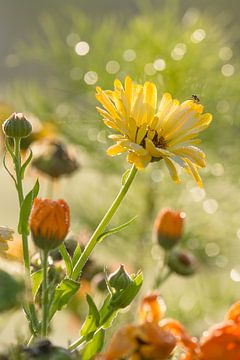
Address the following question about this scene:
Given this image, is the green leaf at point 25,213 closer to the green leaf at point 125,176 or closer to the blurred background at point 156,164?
the green leaf at point 125,176

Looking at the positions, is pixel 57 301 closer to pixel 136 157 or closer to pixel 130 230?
pixel 136 157

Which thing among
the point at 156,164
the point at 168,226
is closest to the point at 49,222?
the point at 168,226

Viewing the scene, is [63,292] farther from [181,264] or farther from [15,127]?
[181,264]

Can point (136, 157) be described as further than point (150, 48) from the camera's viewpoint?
No

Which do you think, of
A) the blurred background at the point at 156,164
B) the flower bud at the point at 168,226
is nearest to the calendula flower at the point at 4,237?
the flower bud at the point at 168,226

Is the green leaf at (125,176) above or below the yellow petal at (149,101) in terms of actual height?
below

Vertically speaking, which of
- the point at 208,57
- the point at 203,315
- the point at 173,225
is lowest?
the point at 203,315

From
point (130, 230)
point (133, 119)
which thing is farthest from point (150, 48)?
point (133, 119)
